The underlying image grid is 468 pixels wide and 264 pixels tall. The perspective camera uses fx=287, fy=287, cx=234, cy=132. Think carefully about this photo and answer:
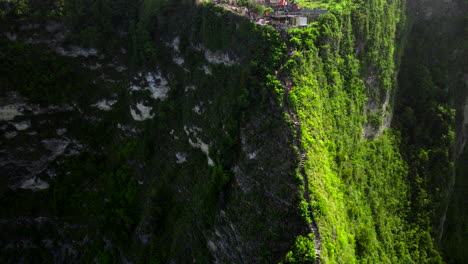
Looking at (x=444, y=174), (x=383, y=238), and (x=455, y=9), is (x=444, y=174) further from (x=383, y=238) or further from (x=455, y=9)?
(x=455, y=9)

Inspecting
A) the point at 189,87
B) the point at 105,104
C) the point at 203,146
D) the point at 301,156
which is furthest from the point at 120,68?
the point at 301,156

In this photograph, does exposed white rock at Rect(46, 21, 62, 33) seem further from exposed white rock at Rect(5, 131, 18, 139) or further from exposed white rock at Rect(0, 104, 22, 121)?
exposed white rock at Rect(5, 131, 18, 139)

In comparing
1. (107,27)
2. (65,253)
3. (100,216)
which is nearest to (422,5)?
(107,27)

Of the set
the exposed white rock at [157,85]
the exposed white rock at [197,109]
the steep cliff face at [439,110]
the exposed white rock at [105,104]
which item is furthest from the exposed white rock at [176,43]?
the steep cliff face at [439,110]

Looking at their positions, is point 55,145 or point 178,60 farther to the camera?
point 55,145

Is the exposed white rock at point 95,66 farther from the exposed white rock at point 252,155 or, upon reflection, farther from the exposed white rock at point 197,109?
the exposed white rock at point 252,155

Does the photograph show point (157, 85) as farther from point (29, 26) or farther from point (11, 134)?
point (11, 134)
